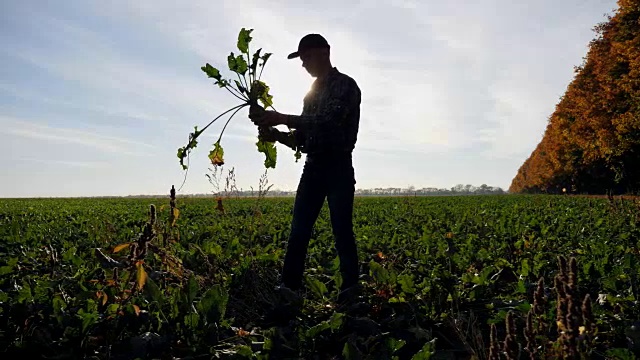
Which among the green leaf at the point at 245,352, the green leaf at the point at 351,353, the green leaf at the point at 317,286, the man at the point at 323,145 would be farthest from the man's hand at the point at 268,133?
the green leaf at the point at 351,353

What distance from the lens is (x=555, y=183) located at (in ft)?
184

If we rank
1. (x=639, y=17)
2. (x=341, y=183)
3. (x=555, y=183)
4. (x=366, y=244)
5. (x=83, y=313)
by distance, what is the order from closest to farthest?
(x=83, y=313)
(x=341, y=183)
(x=366, y=244)
(x=639, y=17)
(x=555, y=183)

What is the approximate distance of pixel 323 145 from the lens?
4.00 metres

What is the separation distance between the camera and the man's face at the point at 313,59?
407 centimetres

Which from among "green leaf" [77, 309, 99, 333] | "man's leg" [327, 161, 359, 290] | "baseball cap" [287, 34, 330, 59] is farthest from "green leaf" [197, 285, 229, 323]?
"baseball cap" [287, 34, 330, 59]

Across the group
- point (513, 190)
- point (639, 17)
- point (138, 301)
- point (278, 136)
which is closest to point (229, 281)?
point (138, 301)

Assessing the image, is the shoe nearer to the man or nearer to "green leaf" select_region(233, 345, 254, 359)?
the man

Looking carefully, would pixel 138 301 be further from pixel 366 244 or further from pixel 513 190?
pixel 513 190

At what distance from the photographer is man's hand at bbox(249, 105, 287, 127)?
397 centimetres

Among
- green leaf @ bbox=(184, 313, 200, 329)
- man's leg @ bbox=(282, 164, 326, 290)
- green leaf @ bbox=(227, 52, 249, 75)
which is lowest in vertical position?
green leaf @ bbox=(184, 313, 200, 329)

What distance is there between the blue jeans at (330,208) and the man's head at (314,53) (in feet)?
2.45

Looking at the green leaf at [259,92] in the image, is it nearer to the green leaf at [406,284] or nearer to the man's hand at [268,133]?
the man's hand at [268,133]

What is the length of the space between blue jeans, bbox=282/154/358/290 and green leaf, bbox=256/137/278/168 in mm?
528

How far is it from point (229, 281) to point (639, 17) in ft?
90.3
